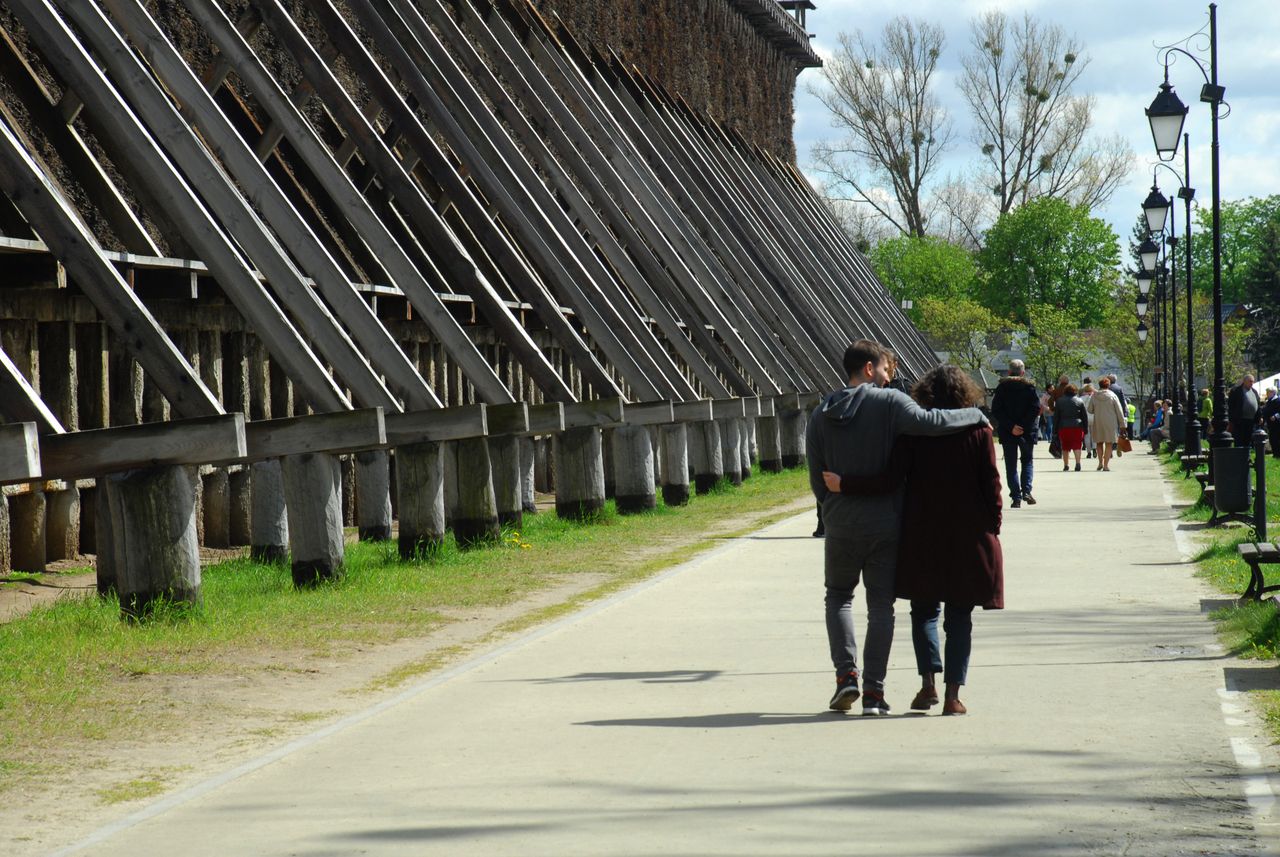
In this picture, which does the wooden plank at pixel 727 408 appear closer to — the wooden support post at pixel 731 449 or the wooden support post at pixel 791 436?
the wooden support post at pixel 731 449

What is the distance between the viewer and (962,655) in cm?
775

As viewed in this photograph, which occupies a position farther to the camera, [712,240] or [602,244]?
[712,240]

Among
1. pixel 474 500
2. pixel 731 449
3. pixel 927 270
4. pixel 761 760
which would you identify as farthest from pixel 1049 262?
pixel 761 760

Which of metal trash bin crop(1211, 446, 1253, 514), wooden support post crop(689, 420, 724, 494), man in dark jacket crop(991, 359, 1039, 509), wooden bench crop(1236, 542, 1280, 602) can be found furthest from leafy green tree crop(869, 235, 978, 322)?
wooden bench crop(1236, 542, 1280, 602)

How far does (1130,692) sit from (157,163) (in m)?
7.49

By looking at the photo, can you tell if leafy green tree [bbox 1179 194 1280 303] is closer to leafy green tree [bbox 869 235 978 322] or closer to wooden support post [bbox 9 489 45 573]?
leafy green tree [bbox 869 235 978 322]

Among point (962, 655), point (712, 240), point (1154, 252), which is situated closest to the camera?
point (962, 655)

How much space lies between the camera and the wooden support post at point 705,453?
25156mm

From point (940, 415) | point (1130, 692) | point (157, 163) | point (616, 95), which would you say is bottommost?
point (1130, 692)

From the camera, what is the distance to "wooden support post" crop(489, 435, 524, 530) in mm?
17328

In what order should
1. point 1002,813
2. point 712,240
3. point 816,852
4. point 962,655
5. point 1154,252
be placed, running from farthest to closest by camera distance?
1. point 1154,252
2. point 712,240
3. point 962,655
4. point 1002,813
5. point 816,852

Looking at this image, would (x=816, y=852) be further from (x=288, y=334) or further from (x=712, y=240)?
(x=712, y=240)

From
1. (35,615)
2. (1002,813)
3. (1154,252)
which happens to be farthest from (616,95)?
(1002,813)

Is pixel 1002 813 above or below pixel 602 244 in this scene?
below
